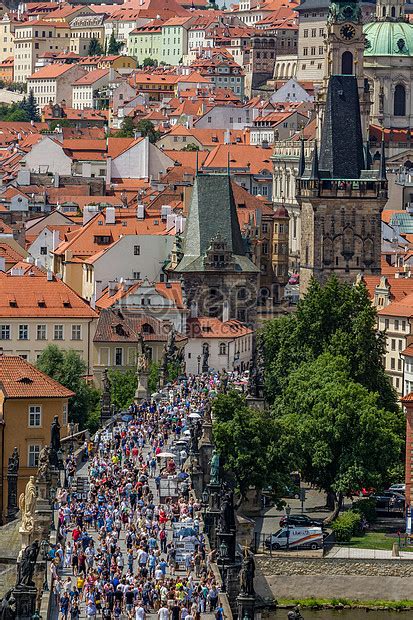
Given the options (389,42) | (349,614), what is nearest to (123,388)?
(349,614)

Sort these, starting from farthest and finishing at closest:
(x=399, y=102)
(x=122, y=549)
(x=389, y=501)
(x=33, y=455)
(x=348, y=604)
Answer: (x=399, y=102)
(x=33, y=455)
(x=389, y=501)
(x=348, y=604)
(x=122, y=549)

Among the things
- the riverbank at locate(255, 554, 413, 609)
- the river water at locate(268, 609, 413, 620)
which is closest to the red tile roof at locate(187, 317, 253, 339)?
the riverbank at locate(255, 554, 413, 609)

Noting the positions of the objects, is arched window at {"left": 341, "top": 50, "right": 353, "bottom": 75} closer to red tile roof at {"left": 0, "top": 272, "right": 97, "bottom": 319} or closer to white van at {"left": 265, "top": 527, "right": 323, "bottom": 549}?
red tile roof at {"left": 0, "top": 272, "right": 97, "bottom": 319}

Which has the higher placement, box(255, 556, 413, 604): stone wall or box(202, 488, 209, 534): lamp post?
box(202, 488, 209, 534): lamp post

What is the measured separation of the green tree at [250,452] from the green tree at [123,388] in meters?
14.0

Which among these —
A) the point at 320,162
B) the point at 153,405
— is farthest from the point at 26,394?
the point at 320,162

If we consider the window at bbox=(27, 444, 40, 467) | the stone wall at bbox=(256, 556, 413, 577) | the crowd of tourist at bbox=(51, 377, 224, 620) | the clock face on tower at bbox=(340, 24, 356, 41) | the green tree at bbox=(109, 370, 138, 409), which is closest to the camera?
the crowd of tourist at bbox=(51, 377, 224, 620)

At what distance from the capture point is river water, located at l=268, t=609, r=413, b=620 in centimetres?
6291

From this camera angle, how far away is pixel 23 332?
100 meters

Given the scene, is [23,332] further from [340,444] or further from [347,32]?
[347,32]

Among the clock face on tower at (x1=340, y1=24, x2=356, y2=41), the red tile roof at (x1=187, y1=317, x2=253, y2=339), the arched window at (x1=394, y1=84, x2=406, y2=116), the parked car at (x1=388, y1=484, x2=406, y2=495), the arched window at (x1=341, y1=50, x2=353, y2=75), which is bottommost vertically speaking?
the parked car at (x1=388, y1=484, x2=406, y2=495)

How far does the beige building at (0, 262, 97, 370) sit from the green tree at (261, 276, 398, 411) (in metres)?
11.2

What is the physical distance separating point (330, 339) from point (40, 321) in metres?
15.8

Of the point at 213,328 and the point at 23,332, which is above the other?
the point at 213,328
